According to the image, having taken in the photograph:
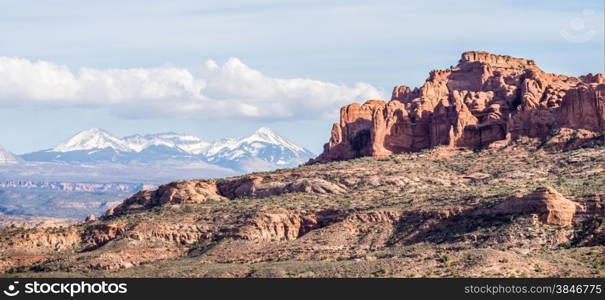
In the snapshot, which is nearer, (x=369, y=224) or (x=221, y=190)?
(x=369, y=224)

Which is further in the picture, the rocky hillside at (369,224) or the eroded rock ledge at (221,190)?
the eroded rock ledge at (221,190)

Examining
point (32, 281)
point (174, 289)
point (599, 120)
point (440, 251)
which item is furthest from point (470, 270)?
point (599, 120)

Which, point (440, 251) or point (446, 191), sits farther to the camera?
point (446, 191)

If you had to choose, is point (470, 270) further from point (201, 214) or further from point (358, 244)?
point (201, 214)

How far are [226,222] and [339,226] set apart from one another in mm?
13808

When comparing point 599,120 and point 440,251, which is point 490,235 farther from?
point 599,120

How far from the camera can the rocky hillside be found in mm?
137625

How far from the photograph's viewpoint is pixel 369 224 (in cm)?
16012

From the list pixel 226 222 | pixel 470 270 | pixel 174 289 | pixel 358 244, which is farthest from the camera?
pixel 226 222

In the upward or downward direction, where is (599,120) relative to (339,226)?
upward

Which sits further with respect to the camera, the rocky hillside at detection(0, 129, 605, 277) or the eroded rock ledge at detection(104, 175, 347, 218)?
the eroded rock ledge at detection(104, 175, 347, 218)

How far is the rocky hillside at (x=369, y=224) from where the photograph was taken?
138m

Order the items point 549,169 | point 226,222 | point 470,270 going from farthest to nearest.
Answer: point 549,169 → point 226,222 → point 470,270

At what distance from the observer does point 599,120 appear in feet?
627
